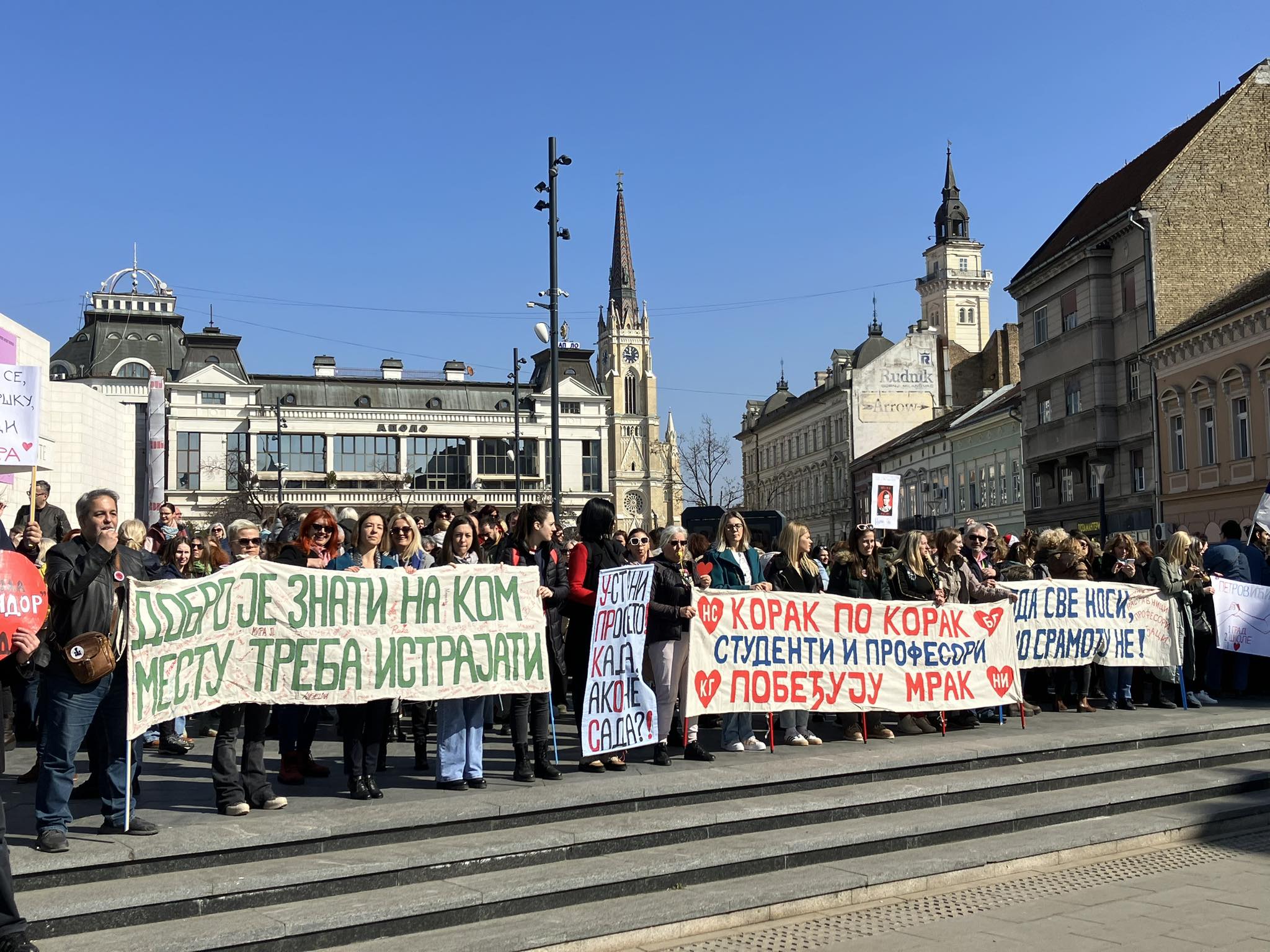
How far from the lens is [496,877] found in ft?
22.6

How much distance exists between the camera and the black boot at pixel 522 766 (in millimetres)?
8648

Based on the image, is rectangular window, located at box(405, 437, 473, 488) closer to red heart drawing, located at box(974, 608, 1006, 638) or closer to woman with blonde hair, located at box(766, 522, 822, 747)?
red heart drawing, located at box(974, 608, 1006, 638)

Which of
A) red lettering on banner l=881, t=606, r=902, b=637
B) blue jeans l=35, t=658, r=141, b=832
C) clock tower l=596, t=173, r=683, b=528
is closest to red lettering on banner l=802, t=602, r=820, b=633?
red lettering on banner l=881, t=606, r=902, b=637

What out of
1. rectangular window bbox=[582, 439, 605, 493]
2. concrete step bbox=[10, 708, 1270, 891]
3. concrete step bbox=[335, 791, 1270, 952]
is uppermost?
rectangular window bbox=[582, 439, 605, 493]

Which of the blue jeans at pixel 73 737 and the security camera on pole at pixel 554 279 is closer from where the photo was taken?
the blue jeans at pixel 73 737

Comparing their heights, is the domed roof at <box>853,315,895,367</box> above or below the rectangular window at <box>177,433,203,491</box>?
above

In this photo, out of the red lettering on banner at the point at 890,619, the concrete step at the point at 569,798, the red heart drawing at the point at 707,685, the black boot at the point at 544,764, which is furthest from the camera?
the red lettering on banner at the point at 890,619

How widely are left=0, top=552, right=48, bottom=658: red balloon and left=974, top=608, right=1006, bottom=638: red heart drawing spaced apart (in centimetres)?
788

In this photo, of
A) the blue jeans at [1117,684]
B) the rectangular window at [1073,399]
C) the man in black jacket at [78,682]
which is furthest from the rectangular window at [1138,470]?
the man in black jacket at [78,682]

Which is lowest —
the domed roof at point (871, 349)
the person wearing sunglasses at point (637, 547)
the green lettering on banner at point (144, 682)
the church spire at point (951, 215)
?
the green lettering on banner at point (144, 682)

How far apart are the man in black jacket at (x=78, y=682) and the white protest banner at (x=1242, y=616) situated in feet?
36.4

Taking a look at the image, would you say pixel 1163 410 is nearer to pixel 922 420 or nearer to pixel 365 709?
pixel 365 709

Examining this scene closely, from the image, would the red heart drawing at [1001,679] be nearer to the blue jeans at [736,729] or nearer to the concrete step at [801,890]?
the concrete step at [801,890]

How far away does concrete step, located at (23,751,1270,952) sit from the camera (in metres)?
5.97
